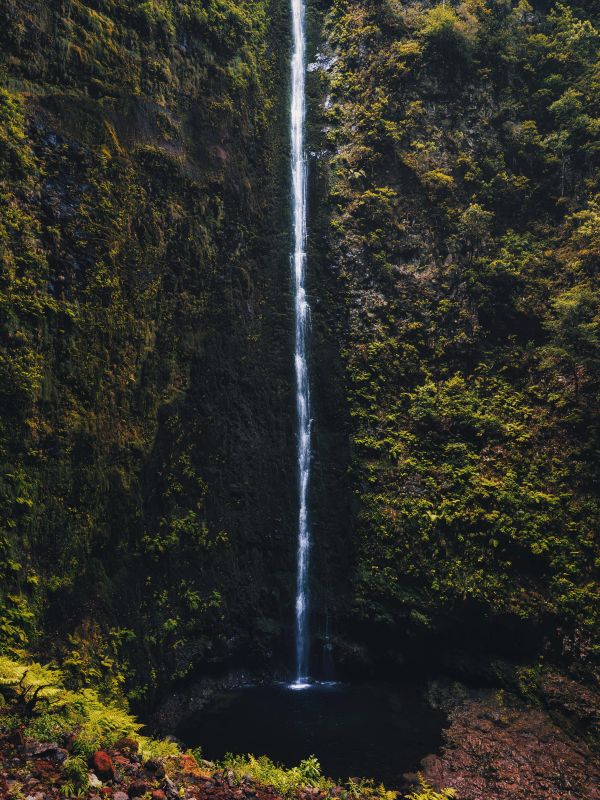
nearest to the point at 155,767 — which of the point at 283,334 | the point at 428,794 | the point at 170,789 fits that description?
the point at 170,789

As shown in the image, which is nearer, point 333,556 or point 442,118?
point 333,556

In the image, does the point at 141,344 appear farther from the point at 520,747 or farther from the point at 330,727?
the point at 520,747

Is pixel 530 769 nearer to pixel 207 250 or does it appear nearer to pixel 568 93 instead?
pixel 207 250

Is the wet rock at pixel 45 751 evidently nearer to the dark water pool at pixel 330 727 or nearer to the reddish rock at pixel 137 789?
the reddish rock at pixel 137 789

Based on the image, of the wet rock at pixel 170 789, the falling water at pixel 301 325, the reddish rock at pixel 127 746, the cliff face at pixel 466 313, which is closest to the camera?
the wet rock at pixel 170 789

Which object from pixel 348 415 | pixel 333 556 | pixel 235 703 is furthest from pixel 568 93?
pixel 235 703

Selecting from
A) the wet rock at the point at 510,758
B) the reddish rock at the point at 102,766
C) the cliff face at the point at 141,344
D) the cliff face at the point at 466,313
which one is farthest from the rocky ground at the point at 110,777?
the cliff face at the point at 466,313
